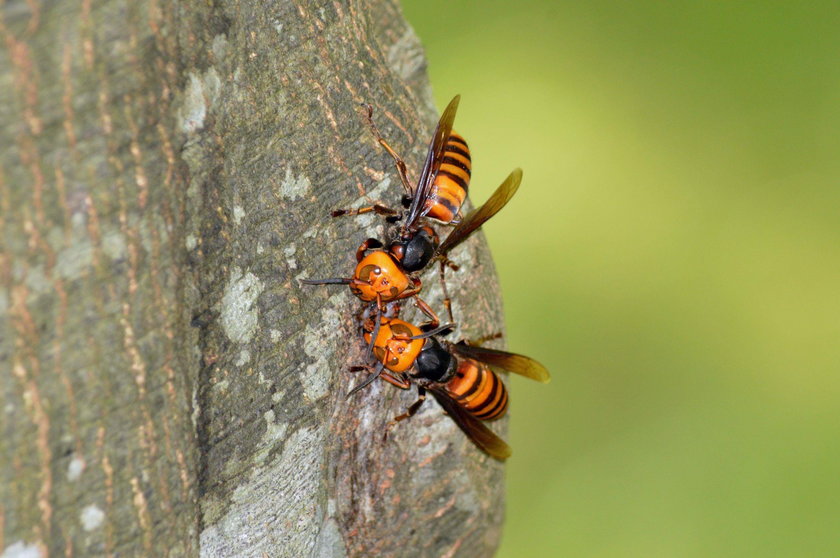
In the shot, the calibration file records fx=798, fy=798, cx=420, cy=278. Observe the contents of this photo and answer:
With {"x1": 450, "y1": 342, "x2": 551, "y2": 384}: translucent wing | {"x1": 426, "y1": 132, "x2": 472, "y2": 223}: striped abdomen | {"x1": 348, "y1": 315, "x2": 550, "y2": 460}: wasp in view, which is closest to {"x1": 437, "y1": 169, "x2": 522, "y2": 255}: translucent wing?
{"x1": 426, "y1": 132, "x2": 472, "y2": 223}: striped abdomen

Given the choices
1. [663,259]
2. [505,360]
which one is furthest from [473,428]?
[663,259]

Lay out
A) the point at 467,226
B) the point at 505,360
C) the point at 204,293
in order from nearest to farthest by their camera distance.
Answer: the point at 204,293
the point at 467,226
the point at 505,360

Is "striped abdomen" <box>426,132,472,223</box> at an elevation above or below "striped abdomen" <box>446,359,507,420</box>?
above

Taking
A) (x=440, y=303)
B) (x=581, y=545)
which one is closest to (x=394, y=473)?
(x=440, y=303)

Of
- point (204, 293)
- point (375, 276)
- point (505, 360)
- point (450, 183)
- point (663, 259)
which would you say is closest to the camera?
point (204, 293)

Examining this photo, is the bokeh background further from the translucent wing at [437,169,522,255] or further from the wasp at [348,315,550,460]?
the translucent wing at [437,169,522,255]

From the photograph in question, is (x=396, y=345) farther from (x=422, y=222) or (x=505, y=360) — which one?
(x=505, y=360)

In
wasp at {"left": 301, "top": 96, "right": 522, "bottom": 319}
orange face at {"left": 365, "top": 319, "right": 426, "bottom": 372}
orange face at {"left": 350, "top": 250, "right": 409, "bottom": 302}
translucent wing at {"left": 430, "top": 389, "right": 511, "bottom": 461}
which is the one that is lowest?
translucent wing at {"left": 430, "top": 389, "right": 511, "bottom": 461}

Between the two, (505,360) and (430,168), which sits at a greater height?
(430,168)
